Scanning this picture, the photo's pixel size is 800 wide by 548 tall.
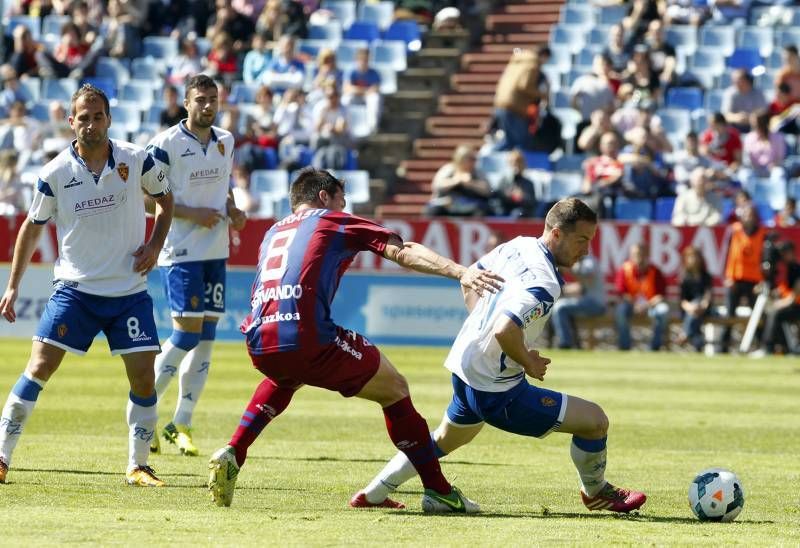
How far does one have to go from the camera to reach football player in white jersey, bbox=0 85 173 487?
977 centimetres

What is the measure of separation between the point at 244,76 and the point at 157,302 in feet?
28.0

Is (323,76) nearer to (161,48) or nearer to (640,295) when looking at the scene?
(161,48)

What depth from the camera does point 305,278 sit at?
340 inches

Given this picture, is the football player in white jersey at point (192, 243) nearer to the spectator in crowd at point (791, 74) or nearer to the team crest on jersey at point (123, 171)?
the team crest on jersey at point (123, 171)

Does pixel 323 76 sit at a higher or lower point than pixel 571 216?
lower

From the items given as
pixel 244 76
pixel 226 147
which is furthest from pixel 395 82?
pixel 226 147

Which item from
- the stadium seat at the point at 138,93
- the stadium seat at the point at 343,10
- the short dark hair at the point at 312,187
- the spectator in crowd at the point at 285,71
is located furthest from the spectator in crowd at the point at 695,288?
the short dark hair at the point at 312,187

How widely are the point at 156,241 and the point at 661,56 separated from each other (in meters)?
19.5

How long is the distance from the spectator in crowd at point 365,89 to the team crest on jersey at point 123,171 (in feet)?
65.8

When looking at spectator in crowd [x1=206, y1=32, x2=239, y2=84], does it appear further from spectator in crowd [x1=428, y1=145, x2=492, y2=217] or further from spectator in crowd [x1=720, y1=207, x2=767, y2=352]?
spectator in crowd [x1=720, y1=207, x2=767, y2=352]

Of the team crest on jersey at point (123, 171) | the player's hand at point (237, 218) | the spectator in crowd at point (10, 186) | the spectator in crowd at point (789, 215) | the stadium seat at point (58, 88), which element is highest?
the team crest on jersey at point (123, 171)

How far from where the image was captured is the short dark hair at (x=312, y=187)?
351 inches

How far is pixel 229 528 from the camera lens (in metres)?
7.92

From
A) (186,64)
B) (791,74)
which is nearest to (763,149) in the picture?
(791,74)
